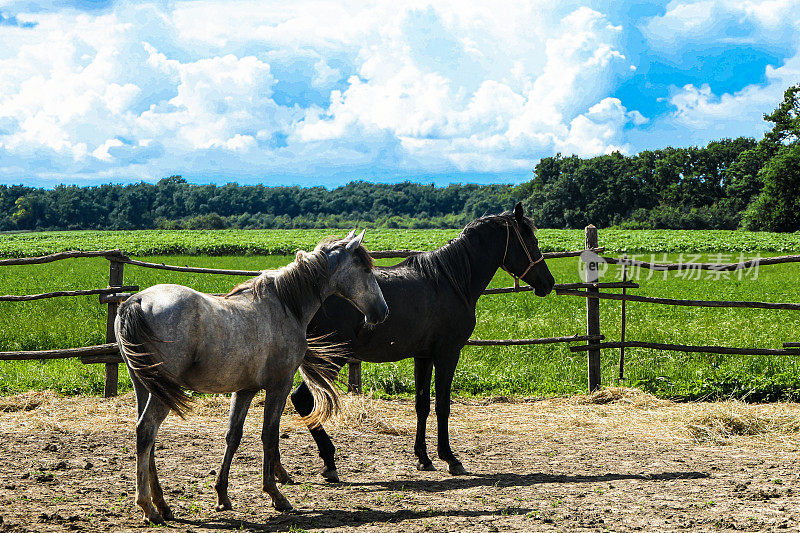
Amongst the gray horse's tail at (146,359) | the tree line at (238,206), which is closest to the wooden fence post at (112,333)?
the gray horse's tail at (146,359)

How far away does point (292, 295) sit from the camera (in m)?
4.34

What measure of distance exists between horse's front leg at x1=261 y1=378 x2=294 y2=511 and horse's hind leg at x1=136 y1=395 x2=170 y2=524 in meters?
0.63

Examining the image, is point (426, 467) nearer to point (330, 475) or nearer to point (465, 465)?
point (465, 465)

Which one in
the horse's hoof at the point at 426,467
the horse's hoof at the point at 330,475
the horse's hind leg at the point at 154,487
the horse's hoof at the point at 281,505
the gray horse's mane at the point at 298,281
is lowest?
the horse's hoof at the point at 426,467

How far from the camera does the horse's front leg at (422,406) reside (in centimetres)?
542

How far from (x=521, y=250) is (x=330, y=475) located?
93.4 inches

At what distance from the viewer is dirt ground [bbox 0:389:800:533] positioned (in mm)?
4043

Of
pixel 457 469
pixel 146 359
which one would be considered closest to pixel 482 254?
pixel 457 469

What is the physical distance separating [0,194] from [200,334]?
88154 mm

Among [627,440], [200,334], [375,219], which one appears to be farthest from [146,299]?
[375,219]

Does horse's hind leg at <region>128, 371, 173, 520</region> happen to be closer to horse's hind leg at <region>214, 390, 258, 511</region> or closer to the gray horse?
the gray horse

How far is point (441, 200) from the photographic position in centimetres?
8931

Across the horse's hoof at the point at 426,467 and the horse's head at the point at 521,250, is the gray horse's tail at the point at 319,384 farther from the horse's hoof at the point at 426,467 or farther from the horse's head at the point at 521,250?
the horse's head at the point at 521,250

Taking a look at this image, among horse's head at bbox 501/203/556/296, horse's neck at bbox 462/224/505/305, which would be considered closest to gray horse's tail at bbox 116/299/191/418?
horse's neck at bbox 462/224/505/305
